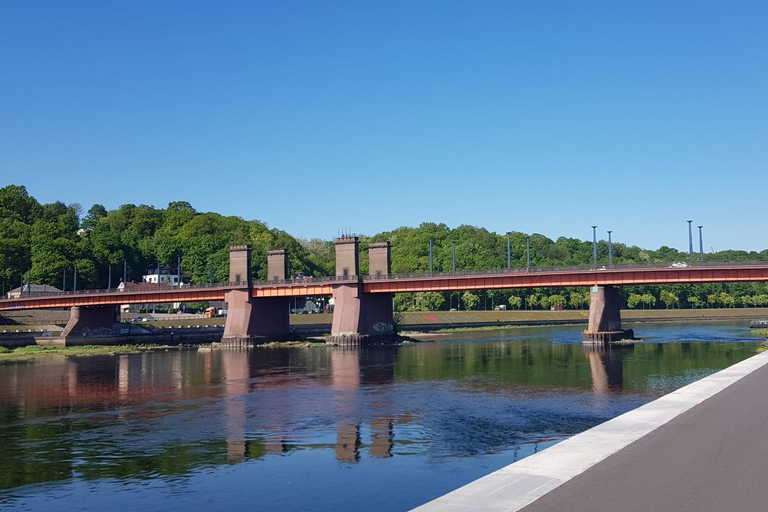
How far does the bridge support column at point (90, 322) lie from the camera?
127000 millimetres

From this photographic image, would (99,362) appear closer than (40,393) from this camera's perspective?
No

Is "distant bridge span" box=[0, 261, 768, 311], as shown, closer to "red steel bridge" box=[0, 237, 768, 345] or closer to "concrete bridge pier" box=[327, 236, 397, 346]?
"red steel bridge" box=[0, 237, 768, 345]

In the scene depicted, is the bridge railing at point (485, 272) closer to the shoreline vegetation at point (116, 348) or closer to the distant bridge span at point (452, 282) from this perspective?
the distant bridge span at point (452, 282)

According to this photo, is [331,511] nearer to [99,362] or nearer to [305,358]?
[305,358]

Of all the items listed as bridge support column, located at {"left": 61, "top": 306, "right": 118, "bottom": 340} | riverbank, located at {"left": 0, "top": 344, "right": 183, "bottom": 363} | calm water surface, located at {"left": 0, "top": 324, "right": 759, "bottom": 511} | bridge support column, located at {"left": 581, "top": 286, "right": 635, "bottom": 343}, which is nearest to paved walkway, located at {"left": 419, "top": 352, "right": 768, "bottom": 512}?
calm water surface, located at {"left": 0, "top": 324, "right": 759, "bottom": 511}

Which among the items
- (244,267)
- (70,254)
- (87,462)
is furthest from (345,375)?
(70,254)

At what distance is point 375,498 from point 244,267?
108m

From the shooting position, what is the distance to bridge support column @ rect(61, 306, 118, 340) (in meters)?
127

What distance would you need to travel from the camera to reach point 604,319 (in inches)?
4107

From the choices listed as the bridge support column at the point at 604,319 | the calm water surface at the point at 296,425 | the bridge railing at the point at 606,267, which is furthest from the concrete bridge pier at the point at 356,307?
the calm water surface at the point at 296,425

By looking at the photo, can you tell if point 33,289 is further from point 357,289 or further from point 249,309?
point 357,289

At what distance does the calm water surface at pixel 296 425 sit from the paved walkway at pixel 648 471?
468 cm

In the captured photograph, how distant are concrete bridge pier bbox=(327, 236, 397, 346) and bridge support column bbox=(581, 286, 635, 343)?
33.2 m

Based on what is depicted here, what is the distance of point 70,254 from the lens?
17862 centimetres
